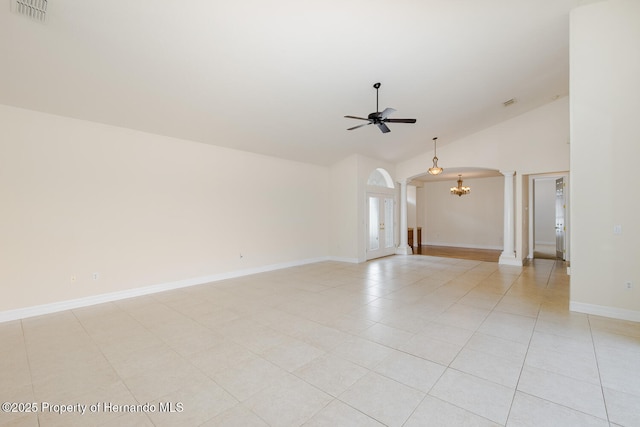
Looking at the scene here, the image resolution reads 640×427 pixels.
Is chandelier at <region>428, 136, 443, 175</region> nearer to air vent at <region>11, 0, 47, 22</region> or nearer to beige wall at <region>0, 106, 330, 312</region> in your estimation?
beige wall at <region>0, 106, 330, 312</region>

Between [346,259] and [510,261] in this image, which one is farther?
[346,259]

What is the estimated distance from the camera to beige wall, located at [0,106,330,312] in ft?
13.2

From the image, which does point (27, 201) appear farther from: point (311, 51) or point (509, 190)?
point (509, 190)

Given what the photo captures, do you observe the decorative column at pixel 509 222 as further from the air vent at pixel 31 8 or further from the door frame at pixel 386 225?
the air vent at pixel 31 8

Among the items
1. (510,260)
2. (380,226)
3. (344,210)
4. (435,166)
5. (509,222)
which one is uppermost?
(435,166)

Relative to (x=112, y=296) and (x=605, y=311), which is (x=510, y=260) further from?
(x=112, y=296)

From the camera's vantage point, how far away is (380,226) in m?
9.23

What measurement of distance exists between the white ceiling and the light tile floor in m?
3.28

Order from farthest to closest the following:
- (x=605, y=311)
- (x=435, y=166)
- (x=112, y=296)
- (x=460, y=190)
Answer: (x=460, y=190) → (x=435, y=166) → (x=112, y=296) → (x=605, y=311)

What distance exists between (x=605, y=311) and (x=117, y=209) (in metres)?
7.74

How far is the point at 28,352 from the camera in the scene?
2959mm

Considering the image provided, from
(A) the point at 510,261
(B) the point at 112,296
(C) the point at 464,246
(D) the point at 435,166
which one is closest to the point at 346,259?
(D) the point at 435,166

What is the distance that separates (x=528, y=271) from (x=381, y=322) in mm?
5507

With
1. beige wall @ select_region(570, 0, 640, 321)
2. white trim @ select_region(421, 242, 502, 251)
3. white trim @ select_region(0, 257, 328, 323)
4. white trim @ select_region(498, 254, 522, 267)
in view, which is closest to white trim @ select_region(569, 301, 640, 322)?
beige wall @ select_region(570, 0, 640, 321)
